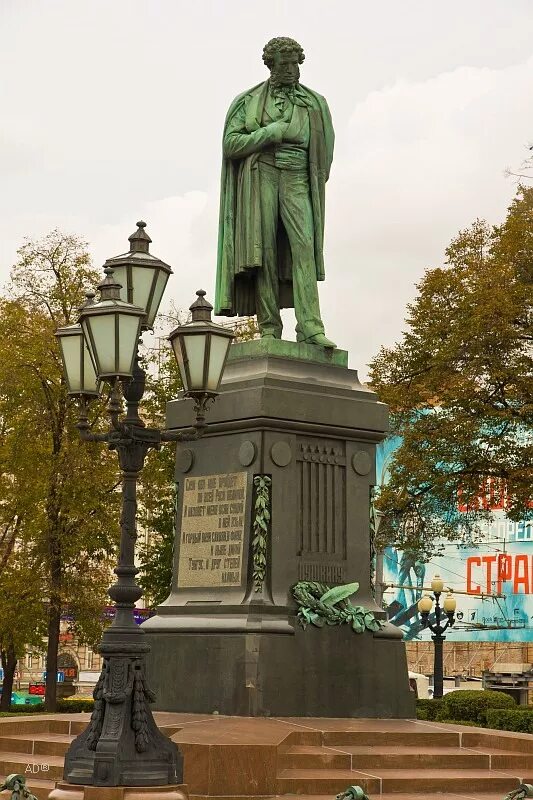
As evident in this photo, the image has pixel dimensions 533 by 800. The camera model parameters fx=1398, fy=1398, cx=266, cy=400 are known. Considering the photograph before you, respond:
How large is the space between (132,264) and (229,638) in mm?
4462

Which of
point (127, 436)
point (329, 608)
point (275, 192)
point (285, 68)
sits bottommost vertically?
point (329, 608)

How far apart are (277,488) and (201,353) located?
4.15 meters

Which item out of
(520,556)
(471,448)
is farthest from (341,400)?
(520,556)

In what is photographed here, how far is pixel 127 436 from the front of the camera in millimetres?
10000

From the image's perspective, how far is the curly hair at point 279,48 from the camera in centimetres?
1549

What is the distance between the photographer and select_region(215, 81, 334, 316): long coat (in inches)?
607

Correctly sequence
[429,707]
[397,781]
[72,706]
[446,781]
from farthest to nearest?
[72,706]
[429,707]
[446,781]
[397,781]

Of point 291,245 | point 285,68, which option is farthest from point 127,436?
point 285,68

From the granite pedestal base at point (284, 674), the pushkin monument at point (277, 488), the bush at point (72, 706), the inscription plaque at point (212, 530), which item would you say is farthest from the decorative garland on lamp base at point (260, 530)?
the bush at point (72, 706)

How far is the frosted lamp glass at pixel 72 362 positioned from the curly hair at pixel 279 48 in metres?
6.33

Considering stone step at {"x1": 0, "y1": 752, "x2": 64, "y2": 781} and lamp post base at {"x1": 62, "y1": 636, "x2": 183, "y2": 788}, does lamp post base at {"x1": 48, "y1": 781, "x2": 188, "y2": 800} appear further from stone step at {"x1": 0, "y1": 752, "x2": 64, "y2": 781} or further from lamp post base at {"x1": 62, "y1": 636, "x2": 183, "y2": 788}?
stone step at {"x1": 0, "y1": 752, "x2": 64, "y2": 781}

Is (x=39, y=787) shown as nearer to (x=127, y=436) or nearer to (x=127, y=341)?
(x=127, y=436)

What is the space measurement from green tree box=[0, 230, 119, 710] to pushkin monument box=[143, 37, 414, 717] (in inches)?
669

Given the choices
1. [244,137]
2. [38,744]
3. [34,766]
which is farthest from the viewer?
[244,137]
